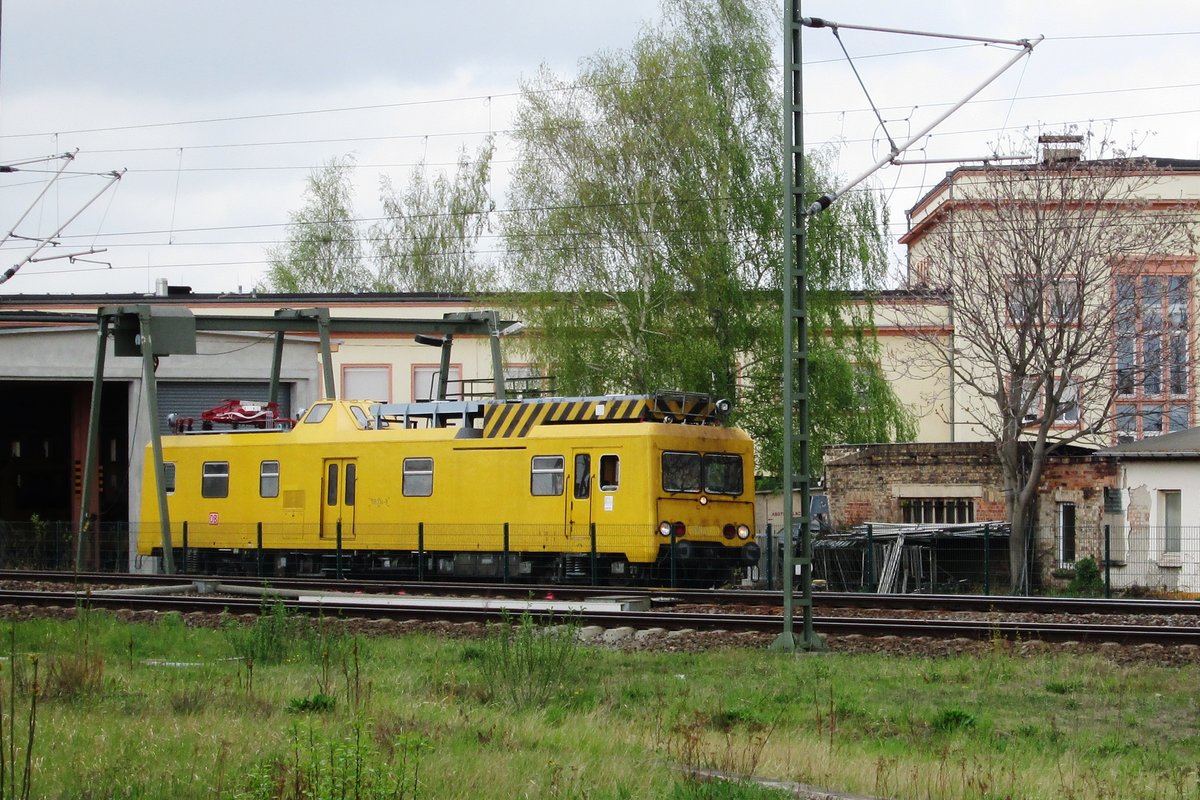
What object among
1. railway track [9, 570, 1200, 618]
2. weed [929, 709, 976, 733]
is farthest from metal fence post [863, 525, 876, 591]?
weed [929, 709, 976, 733]

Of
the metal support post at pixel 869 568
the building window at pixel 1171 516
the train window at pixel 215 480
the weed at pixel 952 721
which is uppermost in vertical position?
the train window at pixel 215 480

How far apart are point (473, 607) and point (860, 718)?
28.1 ft

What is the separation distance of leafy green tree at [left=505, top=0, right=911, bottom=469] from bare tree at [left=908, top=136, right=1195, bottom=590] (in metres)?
4.78

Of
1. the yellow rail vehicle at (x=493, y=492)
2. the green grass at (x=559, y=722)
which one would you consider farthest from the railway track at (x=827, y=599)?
the green grass at (x=559, y=722)

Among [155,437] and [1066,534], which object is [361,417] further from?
[1066,534]

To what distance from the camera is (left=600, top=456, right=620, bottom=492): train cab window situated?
24953 mm

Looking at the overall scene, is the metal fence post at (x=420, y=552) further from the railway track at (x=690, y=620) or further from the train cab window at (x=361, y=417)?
the railway track at (x=690, y=620)

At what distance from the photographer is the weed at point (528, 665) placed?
11.4m

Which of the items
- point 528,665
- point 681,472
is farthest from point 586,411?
point 528,665

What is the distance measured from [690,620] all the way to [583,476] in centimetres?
850

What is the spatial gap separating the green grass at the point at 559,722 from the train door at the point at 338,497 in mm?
12837

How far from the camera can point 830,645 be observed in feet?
51.6

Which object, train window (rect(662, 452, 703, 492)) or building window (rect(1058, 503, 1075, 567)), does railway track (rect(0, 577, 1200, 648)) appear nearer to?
train window (rect(662, 452, 703, 492))

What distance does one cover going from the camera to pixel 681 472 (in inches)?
993
